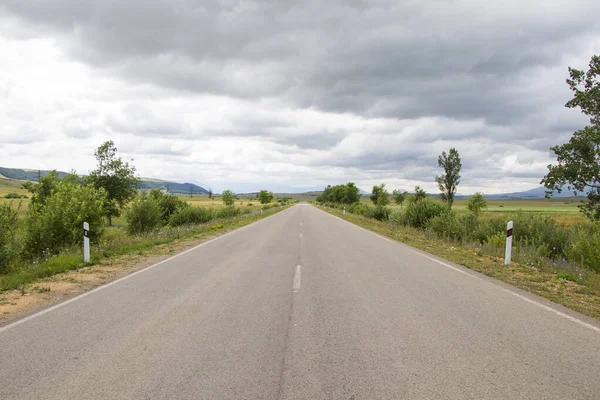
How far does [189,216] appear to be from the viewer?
34531 mm

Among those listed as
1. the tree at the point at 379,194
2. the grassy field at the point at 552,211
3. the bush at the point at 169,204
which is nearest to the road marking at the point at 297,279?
the grassy field at the point at 552,211

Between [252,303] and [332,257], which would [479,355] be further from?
[332,257]

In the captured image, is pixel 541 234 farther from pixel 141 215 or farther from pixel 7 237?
pixel 141 215

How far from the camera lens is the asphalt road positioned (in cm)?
333

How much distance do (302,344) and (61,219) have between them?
1181 centimetres

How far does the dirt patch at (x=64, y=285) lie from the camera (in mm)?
6059

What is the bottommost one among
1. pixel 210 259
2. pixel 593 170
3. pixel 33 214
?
pixel 210 259

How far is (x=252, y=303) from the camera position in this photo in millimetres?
6117

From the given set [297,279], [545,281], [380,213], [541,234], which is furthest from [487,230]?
[380,213]

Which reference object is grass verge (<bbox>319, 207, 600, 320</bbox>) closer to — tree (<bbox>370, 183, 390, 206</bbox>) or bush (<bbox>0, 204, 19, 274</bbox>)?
bush (<bbox>0, 204, 19, 274</bbox>)

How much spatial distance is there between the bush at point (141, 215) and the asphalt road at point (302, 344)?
17.3 m

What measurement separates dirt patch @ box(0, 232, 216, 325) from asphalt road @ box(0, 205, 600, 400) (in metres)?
0.52

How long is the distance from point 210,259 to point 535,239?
1248 centimetres

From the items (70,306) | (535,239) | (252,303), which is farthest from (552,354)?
(535,239)
